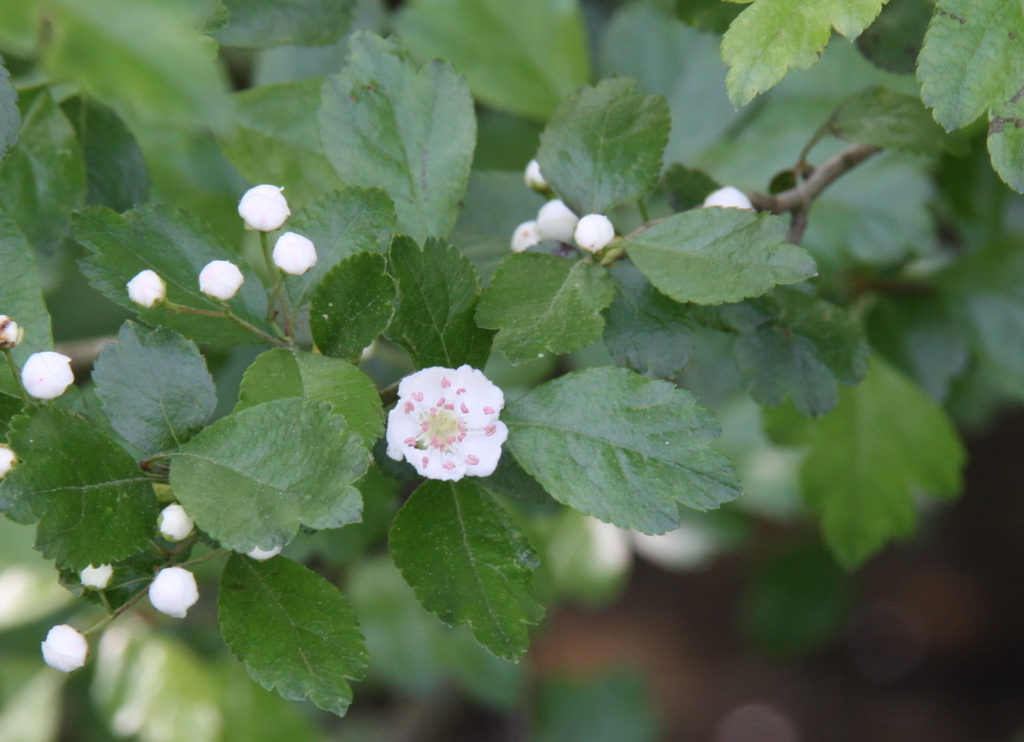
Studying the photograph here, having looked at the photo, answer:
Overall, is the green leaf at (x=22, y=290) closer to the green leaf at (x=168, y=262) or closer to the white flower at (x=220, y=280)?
the green leaf at (x=168, y=262)

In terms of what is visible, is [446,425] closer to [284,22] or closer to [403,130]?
[403,130]

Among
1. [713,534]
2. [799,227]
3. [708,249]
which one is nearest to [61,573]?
[708,249]

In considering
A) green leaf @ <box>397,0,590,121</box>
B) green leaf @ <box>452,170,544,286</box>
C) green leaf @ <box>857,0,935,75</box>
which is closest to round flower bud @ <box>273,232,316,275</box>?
green leaf @ <box>452,170,544,286</box>

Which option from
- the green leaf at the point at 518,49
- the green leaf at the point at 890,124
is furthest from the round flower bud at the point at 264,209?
the green leaf at the point at 518,49

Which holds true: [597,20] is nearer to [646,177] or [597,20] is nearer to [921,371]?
[921,371]

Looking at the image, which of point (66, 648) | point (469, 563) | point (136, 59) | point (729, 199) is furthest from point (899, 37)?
point (66, 648)
